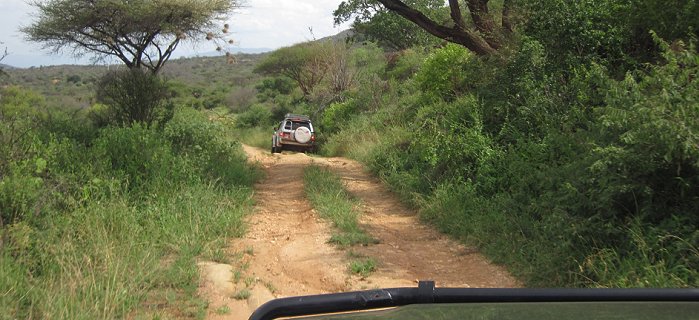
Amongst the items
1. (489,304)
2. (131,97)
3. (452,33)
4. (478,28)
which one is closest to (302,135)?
(131,97)

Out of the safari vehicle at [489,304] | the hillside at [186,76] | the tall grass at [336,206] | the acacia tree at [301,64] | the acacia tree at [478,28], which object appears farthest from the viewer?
the hillside at [186,76]

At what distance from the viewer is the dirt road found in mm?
5551

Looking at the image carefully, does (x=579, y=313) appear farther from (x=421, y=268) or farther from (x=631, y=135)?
(x=421, y=268)

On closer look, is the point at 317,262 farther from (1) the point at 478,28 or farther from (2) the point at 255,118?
(2) the point at 255,118

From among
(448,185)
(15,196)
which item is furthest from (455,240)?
(15,196)

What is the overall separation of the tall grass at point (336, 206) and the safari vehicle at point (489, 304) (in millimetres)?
4724

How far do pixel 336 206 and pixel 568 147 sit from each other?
320 centimetres

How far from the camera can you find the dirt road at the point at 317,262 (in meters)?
5.55

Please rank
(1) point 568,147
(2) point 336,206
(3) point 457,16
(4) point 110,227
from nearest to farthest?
(4) point 110,227 < (1) point 568,147 < (2) point 336,206 < (3) point 457,16

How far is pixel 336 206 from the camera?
873 cm

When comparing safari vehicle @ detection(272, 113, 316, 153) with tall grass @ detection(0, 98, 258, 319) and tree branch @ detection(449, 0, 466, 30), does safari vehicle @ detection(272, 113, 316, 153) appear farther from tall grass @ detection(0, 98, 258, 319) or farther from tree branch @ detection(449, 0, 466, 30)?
tall grass @ detection(0, 98, 258, 319)

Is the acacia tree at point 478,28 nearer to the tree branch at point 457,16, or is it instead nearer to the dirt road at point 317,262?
the tree branch at point 457,16

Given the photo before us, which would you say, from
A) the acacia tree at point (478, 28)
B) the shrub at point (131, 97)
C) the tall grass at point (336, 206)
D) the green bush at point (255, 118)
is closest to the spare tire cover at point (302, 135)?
the shrub at point (131, 97)

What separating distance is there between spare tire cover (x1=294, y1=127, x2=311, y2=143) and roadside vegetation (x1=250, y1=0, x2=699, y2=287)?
5181mm
